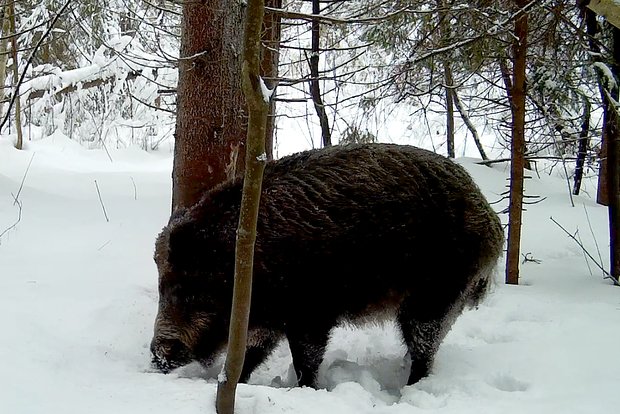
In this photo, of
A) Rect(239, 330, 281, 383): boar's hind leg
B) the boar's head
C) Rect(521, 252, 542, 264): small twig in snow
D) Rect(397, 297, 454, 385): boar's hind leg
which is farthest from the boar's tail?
Rect(521, 252, 542, 264): small twig in snow

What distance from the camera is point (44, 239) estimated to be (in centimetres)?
553

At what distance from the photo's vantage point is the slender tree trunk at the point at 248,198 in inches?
92.4

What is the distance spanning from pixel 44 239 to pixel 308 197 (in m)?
2.90

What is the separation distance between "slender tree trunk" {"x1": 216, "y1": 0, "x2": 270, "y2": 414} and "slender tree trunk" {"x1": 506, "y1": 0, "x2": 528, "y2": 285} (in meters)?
3.83

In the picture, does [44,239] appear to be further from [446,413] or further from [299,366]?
[446,413]

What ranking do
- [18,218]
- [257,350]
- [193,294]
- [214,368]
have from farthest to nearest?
[18,218], [214,368], [257,350], [193,294]

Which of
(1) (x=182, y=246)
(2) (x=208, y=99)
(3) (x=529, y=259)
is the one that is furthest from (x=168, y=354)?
(3) (x=529, y=259)

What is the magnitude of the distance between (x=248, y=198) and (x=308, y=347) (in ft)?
5.20

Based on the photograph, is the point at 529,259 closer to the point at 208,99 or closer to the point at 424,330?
the point at 424,330

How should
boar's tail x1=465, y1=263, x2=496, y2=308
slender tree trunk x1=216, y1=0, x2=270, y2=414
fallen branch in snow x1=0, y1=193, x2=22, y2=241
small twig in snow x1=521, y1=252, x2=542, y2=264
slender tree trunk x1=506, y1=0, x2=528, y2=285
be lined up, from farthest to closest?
small twig in snow x1=521, y1=252, x2=542, y2=264 → slender tree trunk x1=506, y1=0, x2=528, y2=285 → fallen branch in snow x1=0, y1=193, x2=22, y2=241 → boar's tail x1=465, y1=263, x2=496, y2=308 → slender tree trunk x1=216, y1=0, x2=270, y2=414

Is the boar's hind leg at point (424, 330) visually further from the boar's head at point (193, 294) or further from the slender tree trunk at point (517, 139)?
the slender tree trunk at point (517, 139)

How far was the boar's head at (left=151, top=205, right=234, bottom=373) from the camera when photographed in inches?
145

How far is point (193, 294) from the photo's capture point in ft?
12.2

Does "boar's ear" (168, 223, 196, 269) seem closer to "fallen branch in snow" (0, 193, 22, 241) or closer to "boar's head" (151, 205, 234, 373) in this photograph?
"boar's head" (151, 205, 234, 373)
